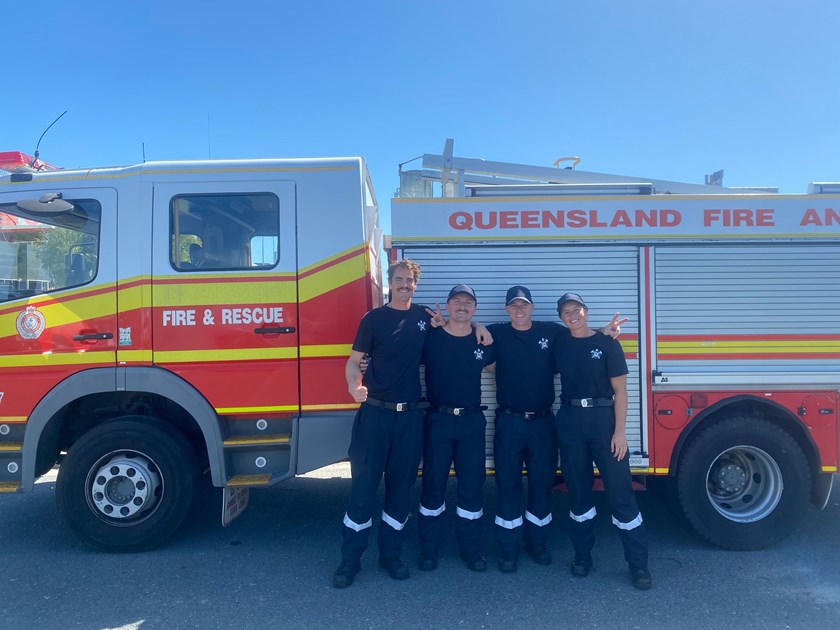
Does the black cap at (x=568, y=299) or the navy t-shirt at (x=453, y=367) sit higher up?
the black cap at (x=568, y=299)

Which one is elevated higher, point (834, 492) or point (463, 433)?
point (463, 433)

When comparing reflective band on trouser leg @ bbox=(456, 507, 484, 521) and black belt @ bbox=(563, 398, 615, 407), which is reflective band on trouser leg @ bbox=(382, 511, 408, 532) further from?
black belt @ bbox=(563, 398, 615, 407)

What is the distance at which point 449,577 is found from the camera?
3.88 m

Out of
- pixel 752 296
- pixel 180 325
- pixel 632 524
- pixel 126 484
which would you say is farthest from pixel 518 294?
pixel 126 484

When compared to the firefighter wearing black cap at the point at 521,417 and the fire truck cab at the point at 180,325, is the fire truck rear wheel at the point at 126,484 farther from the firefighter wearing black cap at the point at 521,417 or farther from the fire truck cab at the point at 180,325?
the firefighter wearing black cap at the point at 521,417

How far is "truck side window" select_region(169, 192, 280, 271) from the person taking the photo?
4098 mm

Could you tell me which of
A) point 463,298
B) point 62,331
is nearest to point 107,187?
point 62,331

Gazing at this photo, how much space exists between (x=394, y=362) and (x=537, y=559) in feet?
5.95

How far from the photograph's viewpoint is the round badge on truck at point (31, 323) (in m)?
4.07

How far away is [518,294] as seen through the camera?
3916mm

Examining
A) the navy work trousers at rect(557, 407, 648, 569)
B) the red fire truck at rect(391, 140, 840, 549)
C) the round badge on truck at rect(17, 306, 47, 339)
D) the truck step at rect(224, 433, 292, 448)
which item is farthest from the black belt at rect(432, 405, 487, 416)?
the round badge on truck at rect(17, 306, 47, 339)

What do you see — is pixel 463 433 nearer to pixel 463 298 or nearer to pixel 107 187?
pixel 463 298

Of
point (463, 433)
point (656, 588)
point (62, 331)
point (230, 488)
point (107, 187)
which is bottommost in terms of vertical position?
point (656, 588)

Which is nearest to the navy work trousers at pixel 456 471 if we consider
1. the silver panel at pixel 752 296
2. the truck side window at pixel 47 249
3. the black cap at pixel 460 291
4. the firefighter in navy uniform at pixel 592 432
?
the firefighter in navy uniform at pixel 592 432
